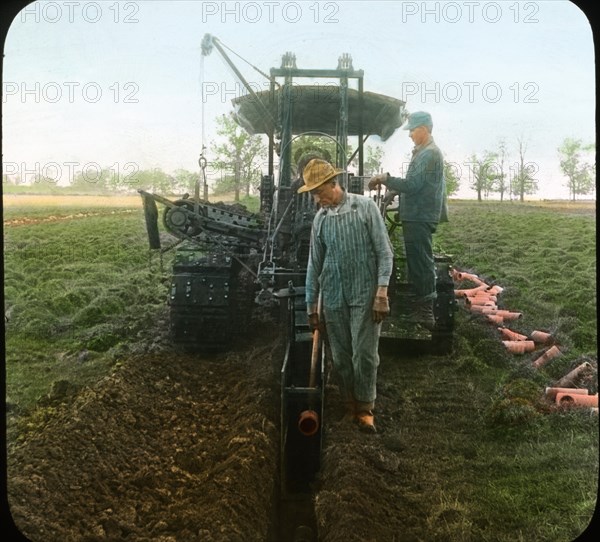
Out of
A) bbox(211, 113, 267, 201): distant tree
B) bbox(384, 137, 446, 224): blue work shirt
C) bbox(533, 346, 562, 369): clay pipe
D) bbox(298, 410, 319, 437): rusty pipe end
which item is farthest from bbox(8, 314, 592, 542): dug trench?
bbox(211, 113, 267, 201): distant tree

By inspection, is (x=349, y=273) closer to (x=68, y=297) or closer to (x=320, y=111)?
(x=320, y=111)

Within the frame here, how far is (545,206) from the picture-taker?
232cm

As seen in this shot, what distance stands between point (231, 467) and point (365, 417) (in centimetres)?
56

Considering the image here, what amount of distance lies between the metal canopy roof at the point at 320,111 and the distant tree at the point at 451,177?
10.5 inches

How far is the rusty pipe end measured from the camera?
A: 2146mm

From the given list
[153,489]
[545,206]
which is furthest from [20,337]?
[545,206]

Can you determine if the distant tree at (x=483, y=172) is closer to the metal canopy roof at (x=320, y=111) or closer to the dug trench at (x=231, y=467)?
the metal canopy roof at (x=320, y=111)

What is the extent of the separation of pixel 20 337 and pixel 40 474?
1.82 ft

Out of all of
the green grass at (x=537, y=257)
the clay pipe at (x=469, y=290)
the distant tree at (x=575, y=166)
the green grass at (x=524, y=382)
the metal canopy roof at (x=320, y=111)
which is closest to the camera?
the green grass at (x=524, y=382)

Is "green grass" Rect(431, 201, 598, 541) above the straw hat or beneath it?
beneath

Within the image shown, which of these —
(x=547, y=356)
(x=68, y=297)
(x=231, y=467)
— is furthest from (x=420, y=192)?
(x=68, y=297)

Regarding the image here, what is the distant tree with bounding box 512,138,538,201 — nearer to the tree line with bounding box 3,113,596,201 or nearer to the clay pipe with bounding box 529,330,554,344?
the tree line with bounding box 3,113,596,201

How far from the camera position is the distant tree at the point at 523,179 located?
223 centimetres

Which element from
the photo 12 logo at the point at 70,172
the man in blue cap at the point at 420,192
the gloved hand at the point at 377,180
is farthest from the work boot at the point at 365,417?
the photo 12 logo at the point at 70,172
